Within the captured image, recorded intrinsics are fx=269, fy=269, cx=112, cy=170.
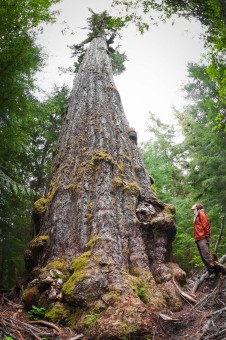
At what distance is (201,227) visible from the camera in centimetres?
512

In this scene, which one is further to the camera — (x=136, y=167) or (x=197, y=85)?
(x=197, y=85)

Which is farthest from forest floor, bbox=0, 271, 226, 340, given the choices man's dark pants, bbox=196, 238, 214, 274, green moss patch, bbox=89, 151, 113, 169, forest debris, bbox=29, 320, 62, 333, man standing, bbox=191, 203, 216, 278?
green moss patch, bbox=89, 151, 113, 169

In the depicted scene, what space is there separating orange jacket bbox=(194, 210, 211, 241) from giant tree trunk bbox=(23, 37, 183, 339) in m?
0.69

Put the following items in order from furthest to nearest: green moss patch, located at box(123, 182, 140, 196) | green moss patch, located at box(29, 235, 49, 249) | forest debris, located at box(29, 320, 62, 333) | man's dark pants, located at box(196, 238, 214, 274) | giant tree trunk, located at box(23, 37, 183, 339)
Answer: green moss patch, located at box(123, 182, 140, 196)
man's dark pants, located at box(196, 238, 214, 274)
green moss patch, located at box(29, 235, 49, 249)
giant tree trunk, located at box(23, 37, 183, 339)
forest debris, located at box(29, 320, 62, 333)

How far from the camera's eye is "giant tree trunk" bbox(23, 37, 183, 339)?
3.17 meters

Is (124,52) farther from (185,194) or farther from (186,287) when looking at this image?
(186,287)

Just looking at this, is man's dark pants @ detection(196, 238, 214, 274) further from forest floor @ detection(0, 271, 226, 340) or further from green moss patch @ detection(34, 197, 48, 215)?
green moss patch @ detection(34, 197, 48, 215)

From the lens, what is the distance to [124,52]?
1526 cm

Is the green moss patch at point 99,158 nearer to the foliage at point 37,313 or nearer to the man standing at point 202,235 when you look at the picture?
the man standing at point 202,235

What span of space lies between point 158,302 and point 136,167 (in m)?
2.81

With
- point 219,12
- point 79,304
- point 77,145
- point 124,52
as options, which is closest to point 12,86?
point 77,145

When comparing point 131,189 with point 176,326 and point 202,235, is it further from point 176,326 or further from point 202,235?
point 176,326

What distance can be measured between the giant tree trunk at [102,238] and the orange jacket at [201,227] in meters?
0.69

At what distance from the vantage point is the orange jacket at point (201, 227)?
505cm
